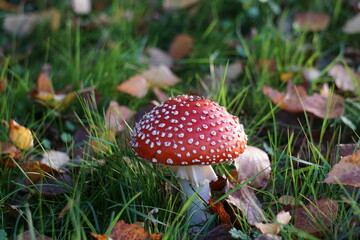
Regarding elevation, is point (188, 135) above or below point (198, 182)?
above

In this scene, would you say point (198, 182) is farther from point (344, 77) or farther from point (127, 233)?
point (344, 77)

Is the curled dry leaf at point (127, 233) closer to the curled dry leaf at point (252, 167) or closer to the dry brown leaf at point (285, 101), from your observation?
the curled dry leaf at point (252, 167)

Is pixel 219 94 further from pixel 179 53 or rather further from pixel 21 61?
pixel 21 61

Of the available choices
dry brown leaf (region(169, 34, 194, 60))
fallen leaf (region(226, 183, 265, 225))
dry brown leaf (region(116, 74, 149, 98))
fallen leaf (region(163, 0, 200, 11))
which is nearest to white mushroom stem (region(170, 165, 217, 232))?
fallen leaf (region(226, 183, 265, 225))

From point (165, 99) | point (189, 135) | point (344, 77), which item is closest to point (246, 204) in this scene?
point (189, 135)

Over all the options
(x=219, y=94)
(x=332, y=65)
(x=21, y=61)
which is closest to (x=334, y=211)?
(x=219, y=94)

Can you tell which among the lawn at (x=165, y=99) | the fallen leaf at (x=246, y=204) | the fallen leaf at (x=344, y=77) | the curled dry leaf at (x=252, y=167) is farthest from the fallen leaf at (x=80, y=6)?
the fallen leaf at (x=246, y=204)

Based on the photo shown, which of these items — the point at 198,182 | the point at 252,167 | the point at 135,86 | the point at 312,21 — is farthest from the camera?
the point at 312,21
